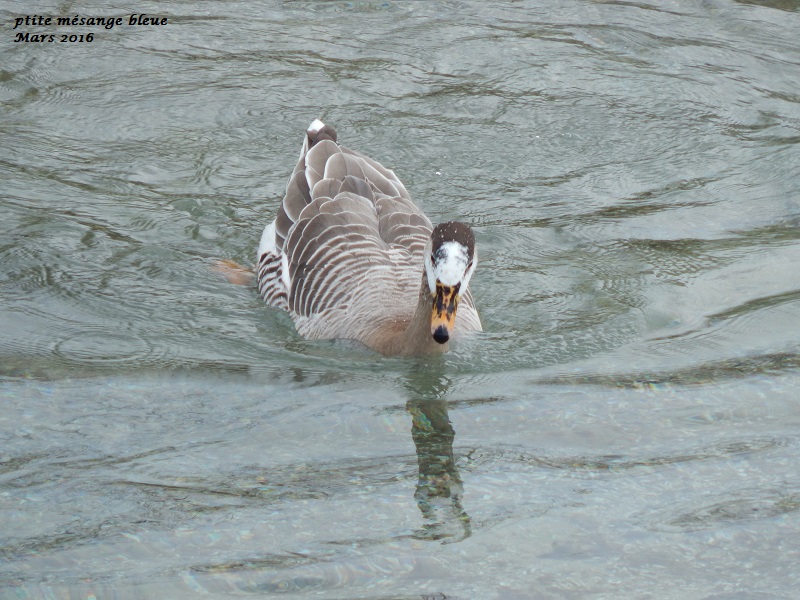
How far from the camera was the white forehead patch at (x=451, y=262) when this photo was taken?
6.42m

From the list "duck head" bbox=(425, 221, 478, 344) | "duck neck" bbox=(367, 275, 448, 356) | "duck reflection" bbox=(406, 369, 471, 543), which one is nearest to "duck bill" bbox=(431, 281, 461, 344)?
"duck head" bbox=(425, 221, 478, 344)

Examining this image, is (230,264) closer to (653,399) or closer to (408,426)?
(408,426)

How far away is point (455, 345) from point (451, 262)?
815mm

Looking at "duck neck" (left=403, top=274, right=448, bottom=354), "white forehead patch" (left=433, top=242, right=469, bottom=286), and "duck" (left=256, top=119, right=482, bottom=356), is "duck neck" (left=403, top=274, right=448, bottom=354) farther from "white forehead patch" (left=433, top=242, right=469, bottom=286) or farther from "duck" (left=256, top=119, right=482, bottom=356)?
"white forehead patch" (left=433, top=242, right=469, bottom=286)

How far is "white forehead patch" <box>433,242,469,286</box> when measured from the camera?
Answer: 6.42m

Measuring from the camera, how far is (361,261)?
771 cm

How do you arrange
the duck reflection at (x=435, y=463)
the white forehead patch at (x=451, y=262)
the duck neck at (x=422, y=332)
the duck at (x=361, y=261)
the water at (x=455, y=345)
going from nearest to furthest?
the water at (x=455, y=345)
the duck reflection at (x=435, y=463)
the white forehead patch at (x=451, y=262)
the duck at (x=361, y=261)
the duck neck at (x=422, y=332)

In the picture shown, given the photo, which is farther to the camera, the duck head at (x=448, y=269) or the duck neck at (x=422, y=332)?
Answer: the duck neck at (x=422, y=332)

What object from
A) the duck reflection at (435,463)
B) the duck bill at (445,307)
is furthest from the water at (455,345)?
the duck bill at (445,307)

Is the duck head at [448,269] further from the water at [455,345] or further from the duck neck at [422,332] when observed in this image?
the water at [455,345]

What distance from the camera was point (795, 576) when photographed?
466 cm

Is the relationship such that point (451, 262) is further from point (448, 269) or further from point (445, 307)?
point (445, 307)

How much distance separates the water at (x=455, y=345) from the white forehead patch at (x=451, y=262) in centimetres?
66

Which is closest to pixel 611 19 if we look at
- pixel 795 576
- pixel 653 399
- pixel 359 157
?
pixel 359 157
